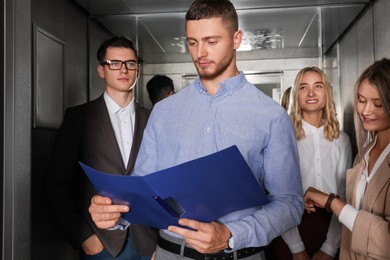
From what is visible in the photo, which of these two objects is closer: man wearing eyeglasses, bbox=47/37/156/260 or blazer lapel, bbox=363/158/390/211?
blazer lapel, bbox=363/158/390/211

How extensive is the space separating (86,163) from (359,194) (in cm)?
147

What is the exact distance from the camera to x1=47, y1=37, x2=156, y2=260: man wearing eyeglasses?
2.41 metres

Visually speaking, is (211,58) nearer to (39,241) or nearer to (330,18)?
(39,241)

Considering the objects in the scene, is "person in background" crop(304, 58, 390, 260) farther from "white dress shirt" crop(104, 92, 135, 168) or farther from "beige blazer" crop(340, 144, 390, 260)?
"white dress shirt" crop(104, 92, 135, 168)

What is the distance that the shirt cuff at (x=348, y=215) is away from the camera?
6.09 feet

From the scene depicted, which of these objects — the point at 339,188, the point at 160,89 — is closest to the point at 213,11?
the point at 339,188

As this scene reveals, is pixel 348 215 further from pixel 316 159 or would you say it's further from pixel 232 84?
pixel 316 159

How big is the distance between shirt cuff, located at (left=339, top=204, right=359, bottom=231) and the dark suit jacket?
1038 millimetres

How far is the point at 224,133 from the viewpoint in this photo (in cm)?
153

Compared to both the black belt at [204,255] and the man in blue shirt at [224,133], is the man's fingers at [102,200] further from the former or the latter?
the black belt at [204,255]

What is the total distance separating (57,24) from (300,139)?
7.94 ft

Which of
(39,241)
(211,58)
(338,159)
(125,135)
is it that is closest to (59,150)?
(125,135)

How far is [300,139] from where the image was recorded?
2996 mm

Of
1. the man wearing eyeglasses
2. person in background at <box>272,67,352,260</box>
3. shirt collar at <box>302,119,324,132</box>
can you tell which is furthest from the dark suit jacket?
shirt collar at <box>302,119,324,132</box>
